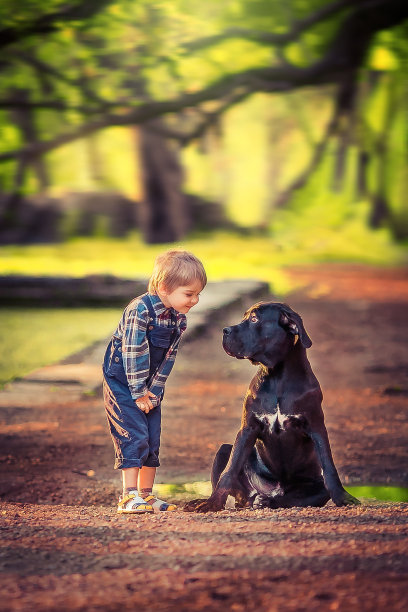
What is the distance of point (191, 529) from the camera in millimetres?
3533

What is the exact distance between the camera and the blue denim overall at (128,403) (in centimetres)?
438

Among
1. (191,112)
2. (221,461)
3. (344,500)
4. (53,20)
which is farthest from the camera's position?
(191,112)

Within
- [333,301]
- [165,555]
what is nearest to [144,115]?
[333,301]

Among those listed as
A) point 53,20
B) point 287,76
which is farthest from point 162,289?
point 287,76

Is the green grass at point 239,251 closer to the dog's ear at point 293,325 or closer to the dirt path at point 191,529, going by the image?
the dirt path at point 191,529

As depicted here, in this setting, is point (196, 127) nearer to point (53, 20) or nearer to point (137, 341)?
point (53, 20)

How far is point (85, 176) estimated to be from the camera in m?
22.4

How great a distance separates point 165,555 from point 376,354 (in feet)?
25.3

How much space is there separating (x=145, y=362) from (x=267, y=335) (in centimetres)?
59

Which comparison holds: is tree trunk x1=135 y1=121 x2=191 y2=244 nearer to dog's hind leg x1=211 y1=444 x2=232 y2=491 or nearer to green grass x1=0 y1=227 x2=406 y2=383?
green grass x1=0 y1=227 x2=406 y2=383

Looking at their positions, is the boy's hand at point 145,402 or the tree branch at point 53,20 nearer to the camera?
the boy's hand at point 145,402

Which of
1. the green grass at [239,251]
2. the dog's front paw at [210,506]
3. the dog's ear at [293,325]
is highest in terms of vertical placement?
the dog's ear at [293,325]

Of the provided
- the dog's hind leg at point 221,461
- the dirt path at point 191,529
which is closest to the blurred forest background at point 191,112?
the dirt path at point 191,529

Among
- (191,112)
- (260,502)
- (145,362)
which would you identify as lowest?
(191,112)
